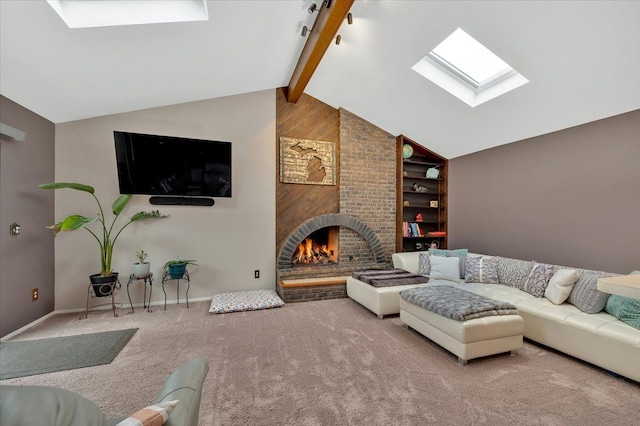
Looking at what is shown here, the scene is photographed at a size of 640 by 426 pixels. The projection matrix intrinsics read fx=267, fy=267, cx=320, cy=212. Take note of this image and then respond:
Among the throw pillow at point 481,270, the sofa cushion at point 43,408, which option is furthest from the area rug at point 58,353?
the throw pillow at point 481,270

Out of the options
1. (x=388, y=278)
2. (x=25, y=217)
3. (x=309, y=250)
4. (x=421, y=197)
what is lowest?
(x=388, y=278)

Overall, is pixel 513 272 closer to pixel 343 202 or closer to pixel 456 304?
pixel 456 304

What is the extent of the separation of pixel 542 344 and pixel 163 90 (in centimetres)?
487

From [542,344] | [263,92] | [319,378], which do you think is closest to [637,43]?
[542,344]

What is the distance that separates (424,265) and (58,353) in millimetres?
4098

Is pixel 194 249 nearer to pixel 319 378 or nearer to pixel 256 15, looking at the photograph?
pixel 319 378

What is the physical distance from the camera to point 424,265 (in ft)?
12.7

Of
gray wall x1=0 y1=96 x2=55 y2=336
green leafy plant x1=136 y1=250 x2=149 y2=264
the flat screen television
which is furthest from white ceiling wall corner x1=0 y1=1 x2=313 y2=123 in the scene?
green leafy plant x1=136 y1=250 x2=149 y2=264

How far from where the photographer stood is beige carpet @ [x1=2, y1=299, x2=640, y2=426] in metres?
1.62

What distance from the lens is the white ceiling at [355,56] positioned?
7.04 ft

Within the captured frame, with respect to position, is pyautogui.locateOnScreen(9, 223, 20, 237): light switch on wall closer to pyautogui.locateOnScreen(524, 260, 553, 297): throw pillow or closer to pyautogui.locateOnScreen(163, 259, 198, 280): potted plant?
pyautogui.locateOnScreen(163, 259, 198, 280): potted plant

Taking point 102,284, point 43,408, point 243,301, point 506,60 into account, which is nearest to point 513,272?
point 506,60

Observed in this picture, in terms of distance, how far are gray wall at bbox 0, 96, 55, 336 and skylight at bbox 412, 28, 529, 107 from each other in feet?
14.4

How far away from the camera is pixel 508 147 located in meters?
3.82
